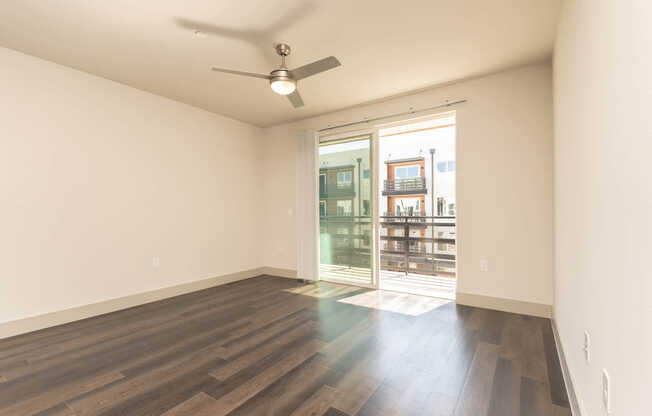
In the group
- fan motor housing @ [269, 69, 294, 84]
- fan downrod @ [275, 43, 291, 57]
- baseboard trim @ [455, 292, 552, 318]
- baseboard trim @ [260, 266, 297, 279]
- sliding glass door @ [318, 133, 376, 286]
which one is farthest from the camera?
baseboard trim @ [260, 266, 297, 279]

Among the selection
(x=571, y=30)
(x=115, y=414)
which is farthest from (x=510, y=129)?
(x=115, y=414)

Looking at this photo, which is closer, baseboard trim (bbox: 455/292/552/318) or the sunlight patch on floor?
baseboard trim (bbox: 455/292/552/318)

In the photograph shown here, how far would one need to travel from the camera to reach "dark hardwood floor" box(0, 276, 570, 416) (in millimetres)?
1664

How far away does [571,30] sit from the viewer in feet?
6.03

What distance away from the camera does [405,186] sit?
835 centimetres

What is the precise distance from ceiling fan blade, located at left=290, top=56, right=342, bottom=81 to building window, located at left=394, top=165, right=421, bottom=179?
6462 mm

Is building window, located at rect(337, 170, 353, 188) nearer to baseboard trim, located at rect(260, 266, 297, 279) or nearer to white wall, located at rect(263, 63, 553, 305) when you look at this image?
white wall, located at rect(263, 63, 553, 305)

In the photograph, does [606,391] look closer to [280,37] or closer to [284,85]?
[284,85]

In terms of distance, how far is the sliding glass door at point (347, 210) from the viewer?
4.38m

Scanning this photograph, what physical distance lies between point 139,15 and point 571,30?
311 centimetres

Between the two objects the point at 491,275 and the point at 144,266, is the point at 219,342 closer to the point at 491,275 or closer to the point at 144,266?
the point at 144,266

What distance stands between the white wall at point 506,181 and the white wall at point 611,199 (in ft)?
4.55

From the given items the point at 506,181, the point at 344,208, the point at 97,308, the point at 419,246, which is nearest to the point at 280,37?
the point at 344,208

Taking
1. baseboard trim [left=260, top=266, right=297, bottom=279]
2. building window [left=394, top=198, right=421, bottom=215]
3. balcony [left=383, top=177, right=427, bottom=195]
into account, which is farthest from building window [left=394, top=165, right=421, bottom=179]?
baseboard trim [left=260, top=266, right=297, bottom=279]
